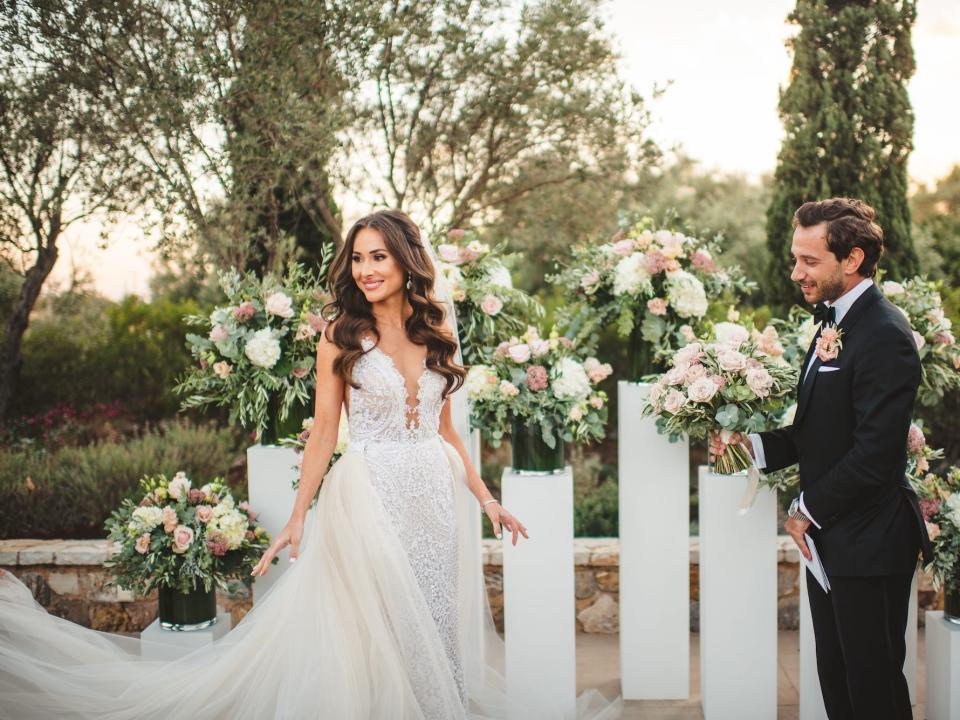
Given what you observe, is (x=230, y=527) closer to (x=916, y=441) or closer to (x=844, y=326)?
(x=844, y=326)

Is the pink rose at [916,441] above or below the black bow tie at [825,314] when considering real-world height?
below

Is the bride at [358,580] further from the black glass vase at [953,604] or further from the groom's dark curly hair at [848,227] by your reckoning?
the black glass vase at [953,604]

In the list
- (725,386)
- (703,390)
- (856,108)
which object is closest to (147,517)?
(703,390)

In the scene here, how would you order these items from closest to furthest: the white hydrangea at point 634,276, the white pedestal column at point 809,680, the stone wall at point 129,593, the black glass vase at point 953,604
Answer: the black glass vase at point 953,604 → the white pedestal column at point 809,680 → the white hydrangea at point 634,276 → the stone wall at point 129,593

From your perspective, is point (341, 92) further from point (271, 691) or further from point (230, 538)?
point (271, 691)

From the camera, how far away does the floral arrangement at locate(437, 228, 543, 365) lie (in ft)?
13.6

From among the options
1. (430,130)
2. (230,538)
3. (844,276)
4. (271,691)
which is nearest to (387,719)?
(271,691)

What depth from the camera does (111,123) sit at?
6.09 metres

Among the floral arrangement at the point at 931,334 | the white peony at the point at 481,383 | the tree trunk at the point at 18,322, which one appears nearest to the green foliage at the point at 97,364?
the tree trunk at the point at 18,322

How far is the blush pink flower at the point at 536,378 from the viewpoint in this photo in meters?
3.87

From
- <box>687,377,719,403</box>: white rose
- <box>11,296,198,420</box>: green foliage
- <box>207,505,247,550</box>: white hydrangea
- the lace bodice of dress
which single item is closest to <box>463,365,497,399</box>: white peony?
the lace bodice of dress

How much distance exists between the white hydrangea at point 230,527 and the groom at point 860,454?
99.1 inches

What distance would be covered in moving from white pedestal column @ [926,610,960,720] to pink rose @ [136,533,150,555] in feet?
12.1

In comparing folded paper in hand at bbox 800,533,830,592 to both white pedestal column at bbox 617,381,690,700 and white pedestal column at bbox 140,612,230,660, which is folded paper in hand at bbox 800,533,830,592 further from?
white pedestal column at bbox 140,612,230,660
